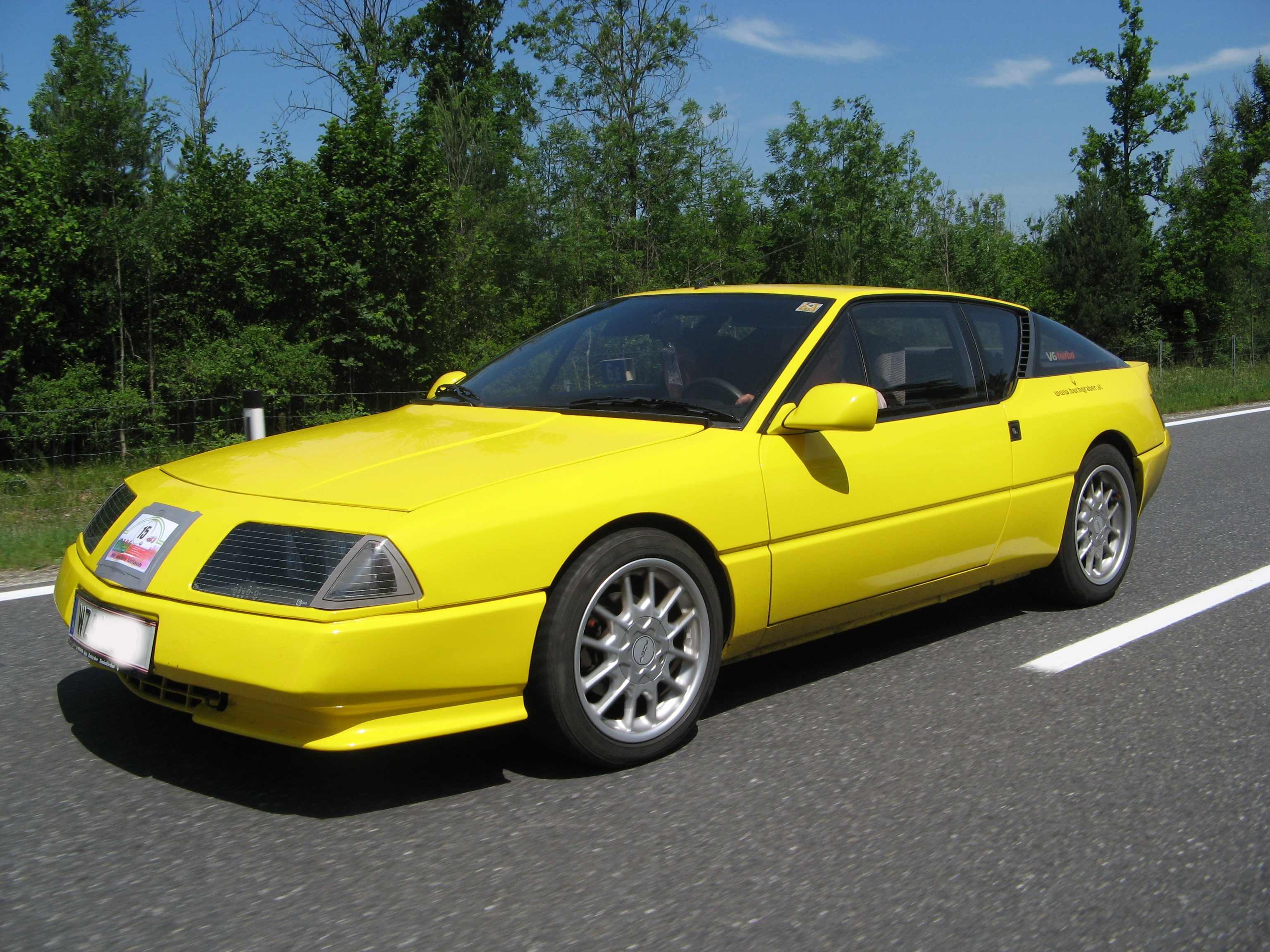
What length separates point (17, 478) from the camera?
425 inches

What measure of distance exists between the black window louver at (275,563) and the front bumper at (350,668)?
0.22 ft

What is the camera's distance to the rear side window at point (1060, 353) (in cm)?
526

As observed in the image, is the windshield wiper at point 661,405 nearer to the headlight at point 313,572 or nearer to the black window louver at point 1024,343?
the headlight at point 313,572

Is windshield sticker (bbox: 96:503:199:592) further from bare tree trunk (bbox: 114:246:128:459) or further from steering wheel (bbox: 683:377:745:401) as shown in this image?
bare tree trunk (bbox: 114:246:128:459)

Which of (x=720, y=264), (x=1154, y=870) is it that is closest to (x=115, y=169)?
(x=720, y=264)

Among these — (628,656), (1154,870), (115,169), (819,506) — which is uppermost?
(115,169)

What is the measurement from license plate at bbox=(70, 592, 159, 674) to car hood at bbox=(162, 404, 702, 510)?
1.50 feet

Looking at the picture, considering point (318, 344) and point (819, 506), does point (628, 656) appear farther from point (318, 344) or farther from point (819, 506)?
point (318, 344)

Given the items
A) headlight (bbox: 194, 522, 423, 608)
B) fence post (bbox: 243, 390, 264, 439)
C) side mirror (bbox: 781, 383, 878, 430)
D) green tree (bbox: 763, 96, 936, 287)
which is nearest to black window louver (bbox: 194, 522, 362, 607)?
headlight (bbox: 194, 522, 423, 608)

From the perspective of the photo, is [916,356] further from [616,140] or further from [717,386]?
[616,140]

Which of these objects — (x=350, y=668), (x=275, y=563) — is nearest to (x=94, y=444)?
(x=275, y=563)

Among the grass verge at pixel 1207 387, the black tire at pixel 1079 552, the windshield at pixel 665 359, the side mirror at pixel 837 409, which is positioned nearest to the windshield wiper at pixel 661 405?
the windshield at pixel 665 359

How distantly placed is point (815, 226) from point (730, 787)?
45.4 metres

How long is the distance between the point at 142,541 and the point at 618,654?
4.62 feet
